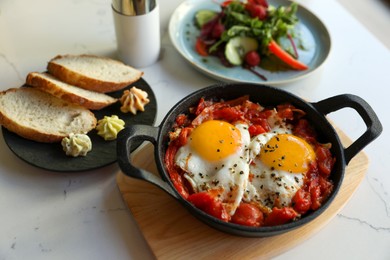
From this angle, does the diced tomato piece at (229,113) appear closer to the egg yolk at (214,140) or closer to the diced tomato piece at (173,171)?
the egg yolk at (214,140)

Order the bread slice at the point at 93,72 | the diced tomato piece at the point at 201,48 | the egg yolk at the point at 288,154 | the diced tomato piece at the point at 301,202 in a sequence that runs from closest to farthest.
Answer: the diced tomato piece at the point at 301,202
the egg yolk at the point at 288,154
the bread slice at the point at 93,72
the diced tomato piece at the point at 201,48

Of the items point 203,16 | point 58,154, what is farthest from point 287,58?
point 58,154

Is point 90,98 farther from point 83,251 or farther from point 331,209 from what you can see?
point 331,209

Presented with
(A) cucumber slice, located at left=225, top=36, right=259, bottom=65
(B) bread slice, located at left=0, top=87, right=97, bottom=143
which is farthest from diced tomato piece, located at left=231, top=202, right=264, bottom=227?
(A) cucumber slice, located at left=225, top=36, right=259, bottom=65

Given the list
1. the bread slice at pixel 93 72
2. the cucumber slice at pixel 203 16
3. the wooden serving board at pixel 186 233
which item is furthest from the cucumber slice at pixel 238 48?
the wooden serving board at pixel 186 233

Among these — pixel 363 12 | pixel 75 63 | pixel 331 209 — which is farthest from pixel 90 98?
pixel 363 12

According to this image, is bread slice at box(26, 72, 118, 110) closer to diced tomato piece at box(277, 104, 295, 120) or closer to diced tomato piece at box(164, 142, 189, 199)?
diced tomato piece at box(164, 142, 189, 199)
